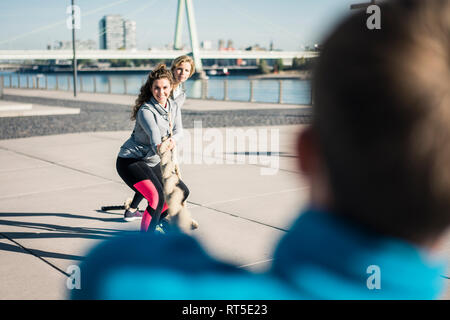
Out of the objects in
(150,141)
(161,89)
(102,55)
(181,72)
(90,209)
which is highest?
(102,55)

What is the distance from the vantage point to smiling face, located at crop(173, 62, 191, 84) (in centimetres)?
415

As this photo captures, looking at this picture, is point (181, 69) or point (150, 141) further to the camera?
point (181, 69)

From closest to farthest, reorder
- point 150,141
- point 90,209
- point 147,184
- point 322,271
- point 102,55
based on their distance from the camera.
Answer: point 322,271
point 150,141
point 147,184
point 90,209
point 102,55

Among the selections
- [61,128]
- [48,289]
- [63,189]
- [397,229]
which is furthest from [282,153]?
[397,229]

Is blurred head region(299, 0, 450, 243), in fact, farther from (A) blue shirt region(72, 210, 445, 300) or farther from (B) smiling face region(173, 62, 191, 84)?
(B) smiling face region(173, 62, 191, 84)

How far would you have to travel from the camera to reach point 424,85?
0.57 meters

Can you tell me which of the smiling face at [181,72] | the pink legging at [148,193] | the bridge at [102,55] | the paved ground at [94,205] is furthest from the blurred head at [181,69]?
the bridge at [102,55]

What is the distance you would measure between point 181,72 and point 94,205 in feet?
5.77

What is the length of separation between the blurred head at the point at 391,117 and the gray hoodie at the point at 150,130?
9.39ft

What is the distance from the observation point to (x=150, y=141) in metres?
3.56

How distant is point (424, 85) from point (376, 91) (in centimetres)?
6

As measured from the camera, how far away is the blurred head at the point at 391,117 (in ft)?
1.90

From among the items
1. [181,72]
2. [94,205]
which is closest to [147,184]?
[181,72]

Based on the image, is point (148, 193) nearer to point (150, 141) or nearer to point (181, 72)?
point (150, 141)
